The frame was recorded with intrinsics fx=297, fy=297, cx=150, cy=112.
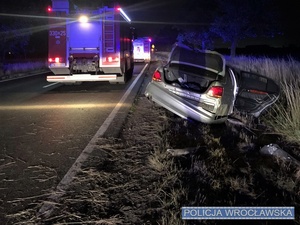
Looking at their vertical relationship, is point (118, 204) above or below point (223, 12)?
below

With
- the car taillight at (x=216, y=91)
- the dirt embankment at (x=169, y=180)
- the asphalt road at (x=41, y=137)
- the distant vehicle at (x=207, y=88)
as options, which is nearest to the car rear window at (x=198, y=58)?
the distant vehicle at (x=207, y=88)

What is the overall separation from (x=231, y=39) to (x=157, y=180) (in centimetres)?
3040

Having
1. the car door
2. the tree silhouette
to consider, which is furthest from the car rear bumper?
the tree silhouette

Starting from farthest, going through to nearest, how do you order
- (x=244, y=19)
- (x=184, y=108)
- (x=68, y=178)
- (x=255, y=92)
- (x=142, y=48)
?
(x=142, y=48)
(x=244, y=19)
(x=255, y=92)
(x=184, y=108)
(x=68, y=178)

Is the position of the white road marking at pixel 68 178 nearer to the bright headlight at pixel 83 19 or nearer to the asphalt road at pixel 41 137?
the asphalt road at pixel 41 137

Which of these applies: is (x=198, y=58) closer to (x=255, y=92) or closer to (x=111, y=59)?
(x=255, y=92)

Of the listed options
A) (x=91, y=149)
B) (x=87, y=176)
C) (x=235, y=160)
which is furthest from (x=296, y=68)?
(x=87, y=176)

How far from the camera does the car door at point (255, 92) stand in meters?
6.50

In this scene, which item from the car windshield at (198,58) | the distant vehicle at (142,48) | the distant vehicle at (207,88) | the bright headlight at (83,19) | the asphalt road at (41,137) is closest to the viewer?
the asphalt road at (41,137)

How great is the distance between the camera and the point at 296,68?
37.5 ft

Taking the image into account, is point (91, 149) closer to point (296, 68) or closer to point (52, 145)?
point (52, 145)

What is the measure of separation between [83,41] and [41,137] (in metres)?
7.41

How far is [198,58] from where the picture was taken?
7082mm

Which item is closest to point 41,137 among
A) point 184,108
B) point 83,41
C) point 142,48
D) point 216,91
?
point 184,108
